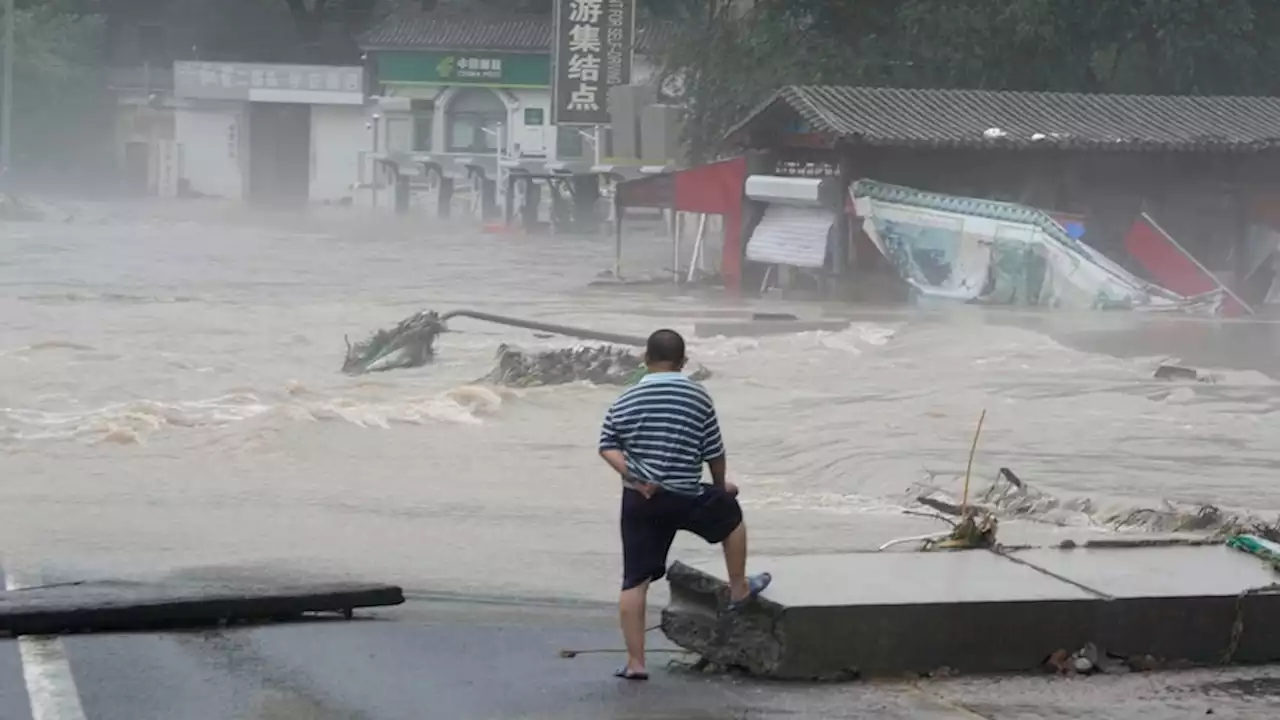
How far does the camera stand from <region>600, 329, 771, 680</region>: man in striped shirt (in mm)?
6418

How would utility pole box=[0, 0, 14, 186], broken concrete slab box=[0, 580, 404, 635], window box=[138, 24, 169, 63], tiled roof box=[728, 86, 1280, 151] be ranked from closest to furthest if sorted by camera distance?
broken concrete slab box=[0, 580, 404, 635], tiled roof box=[728, 86, 1280, 151], utility pole box=[0, 0, 14, 186], window box=[138, 24, 169, 63]

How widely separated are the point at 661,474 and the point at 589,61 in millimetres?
34473

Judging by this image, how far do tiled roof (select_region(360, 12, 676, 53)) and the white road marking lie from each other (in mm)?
48162

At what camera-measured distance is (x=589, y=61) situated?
132 ft

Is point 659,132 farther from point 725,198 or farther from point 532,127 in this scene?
point 532,127

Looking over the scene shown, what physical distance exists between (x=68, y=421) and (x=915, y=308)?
13.6 metres

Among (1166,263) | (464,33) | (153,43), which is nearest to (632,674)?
(1166,263)

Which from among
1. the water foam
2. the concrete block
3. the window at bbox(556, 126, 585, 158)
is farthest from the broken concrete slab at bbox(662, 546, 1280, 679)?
the window at bbox(556, 126, 585, 158)

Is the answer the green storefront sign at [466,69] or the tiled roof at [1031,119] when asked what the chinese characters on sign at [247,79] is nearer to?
the green storefront sign at [466,69]

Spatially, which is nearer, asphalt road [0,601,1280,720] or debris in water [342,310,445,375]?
asphalt road [0,601,1280,720]

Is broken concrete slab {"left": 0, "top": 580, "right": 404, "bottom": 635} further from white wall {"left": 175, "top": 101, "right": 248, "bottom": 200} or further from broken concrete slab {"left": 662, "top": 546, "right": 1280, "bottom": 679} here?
white wall {"left": 175, "top": 101, "right": 248, "bottom": 200}

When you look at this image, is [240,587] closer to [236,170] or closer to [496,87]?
[496,87]

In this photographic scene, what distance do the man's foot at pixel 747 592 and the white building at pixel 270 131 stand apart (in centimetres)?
5346

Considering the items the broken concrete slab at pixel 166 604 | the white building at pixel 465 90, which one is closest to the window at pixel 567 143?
the white building at pixel 465 90
